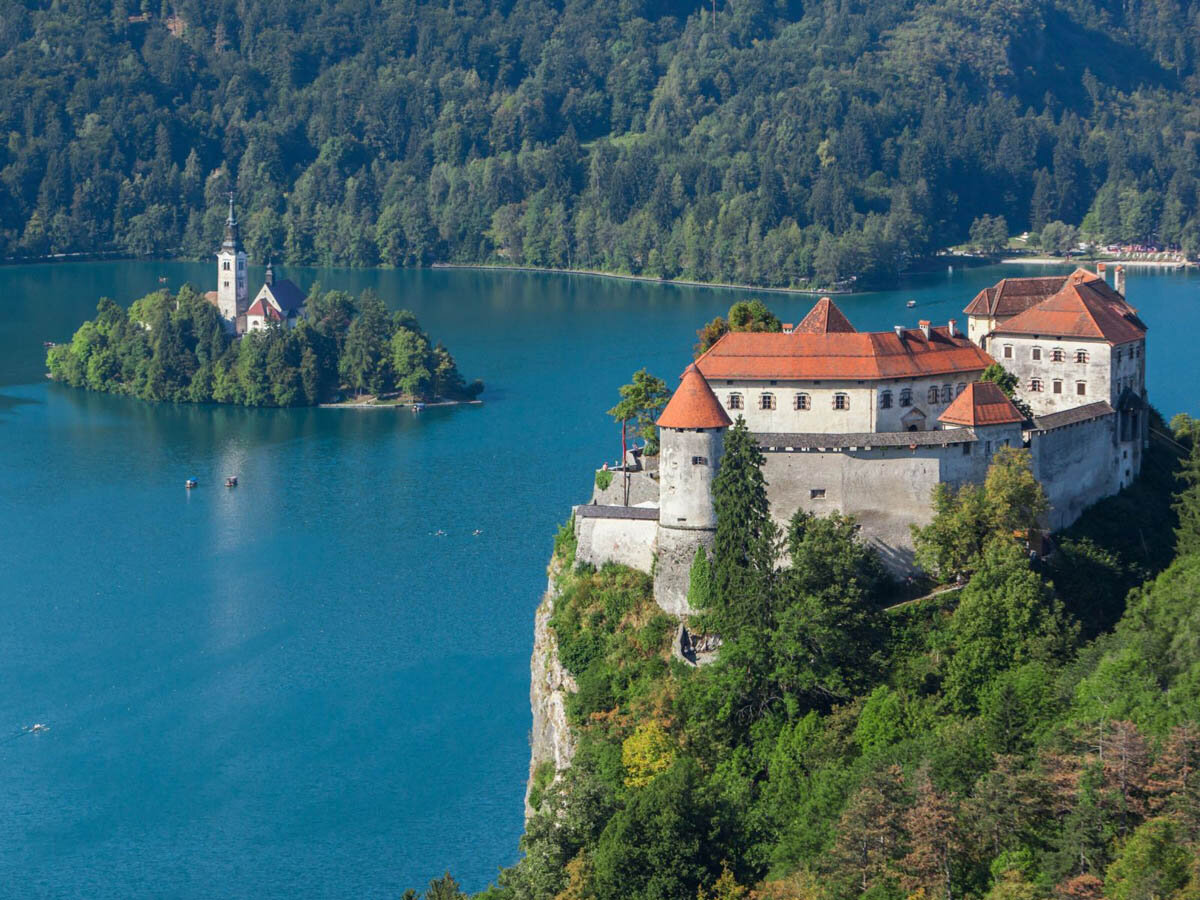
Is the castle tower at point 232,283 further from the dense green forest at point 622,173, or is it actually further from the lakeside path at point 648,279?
the dense green forest at point 622,173

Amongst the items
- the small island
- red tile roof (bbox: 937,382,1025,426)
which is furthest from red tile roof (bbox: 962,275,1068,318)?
the small island

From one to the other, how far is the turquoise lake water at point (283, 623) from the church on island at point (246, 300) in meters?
7.92

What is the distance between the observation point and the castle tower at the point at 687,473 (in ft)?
143

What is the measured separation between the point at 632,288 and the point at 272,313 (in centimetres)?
4642

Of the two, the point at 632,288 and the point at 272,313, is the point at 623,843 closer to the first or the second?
the point at 272,313

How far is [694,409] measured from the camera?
1718 inches

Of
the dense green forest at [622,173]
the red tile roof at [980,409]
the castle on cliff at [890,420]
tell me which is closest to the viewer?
the castle on cliff at [890,420]

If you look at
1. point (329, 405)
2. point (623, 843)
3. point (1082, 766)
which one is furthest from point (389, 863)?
point (329, 405)

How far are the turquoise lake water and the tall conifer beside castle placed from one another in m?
11.4

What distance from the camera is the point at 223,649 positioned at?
2522 inches

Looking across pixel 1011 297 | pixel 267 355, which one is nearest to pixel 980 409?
pixel 1011 297

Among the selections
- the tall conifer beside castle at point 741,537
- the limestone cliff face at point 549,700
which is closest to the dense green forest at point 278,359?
the limestone cliff face at point 549,700

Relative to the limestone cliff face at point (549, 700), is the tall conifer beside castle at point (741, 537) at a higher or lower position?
higher

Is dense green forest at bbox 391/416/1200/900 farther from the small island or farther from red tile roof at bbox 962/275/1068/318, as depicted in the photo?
the small island
